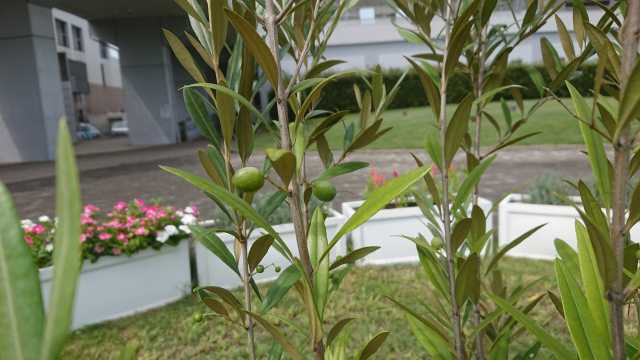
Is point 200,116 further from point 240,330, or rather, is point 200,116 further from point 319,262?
point 240,330

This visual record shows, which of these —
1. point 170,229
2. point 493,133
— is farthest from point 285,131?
point 493,133

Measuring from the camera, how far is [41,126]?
46.1 ft

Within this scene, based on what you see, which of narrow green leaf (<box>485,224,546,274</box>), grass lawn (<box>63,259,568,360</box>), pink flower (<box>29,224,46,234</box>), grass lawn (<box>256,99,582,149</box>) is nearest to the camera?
narrow green leaf (<box>485,224,546,274</box>)

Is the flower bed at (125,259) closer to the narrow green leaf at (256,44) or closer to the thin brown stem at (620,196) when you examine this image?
the narrow green leaf at (256,44)

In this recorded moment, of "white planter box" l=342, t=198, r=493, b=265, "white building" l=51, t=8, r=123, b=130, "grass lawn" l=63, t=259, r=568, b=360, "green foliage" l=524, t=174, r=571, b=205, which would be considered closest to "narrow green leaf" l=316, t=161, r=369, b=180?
"grass lawn" l=63, t=259, r=568, b=360

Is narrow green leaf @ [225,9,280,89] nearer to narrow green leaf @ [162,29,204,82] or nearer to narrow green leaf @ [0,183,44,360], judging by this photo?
narrow green leaf @ [162,29,204,82]

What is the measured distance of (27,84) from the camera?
45.3ft

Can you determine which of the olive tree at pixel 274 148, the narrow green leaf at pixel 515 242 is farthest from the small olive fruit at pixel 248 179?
the narrow green leaf at pixel 515 242

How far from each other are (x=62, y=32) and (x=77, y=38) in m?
2.49

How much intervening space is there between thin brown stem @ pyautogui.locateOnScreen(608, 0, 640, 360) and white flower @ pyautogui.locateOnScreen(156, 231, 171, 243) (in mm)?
3412

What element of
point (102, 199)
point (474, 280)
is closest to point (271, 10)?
point (474, 280)

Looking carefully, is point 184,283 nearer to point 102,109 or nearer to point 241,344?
point 241,344

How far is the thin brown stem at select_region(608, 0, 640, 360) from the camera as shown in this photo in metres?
0.70

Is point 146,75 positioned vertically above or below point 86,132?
above
